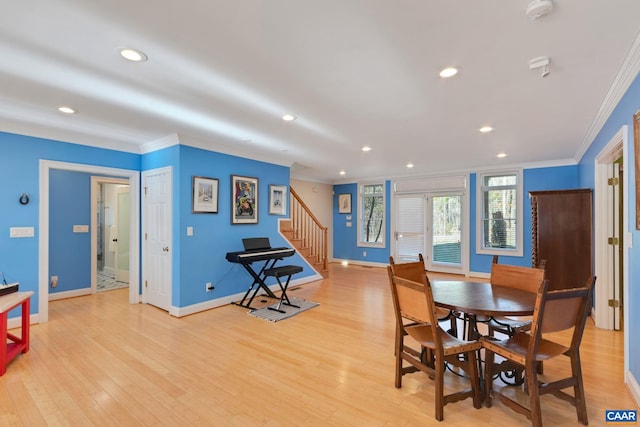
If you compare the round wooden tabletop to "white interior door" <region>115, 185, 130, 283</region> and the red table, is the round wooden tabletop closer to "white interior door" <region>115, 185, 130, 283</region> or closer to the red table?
the red table

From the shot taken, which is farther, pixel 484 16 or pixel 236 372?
pixel 236 372

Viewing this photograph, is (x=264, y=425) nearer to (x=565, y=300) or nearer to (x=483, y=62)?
(x=565, y=300)

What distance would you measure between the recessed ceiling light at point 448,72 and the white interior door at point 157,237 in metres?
3.50

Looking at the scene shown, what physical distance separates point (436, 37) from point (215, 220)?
365 cm

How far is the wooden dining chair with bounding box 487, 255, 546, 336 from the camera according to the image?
2.41 m

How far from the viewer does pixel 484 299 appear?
2172 mm

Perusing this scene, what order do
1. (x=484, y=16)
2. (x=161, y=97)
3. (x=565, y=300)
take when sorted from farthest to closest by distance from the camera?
(x=161, y=97) < (x=565, y=300) < (x=484, y=16)

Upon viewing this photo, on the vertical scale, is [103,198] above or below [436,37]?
below

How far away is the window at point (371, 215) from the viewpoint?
786 centimetres

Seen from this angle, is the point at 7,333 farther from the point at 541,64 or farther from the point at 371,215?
the point at 371,215

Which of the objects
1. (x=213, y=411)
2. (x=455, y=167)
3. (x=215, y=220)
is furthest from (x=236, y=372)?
(x=455, y=167)

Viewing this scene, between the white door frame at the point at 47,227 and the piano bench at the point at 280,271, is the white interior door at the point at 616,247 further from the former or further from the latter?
the white door frame at the point at 47,227

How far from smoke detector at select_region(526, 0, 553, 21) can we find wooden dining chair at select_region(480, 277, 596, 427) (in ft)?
4.66

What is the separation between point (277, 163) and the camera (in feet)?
17.9
